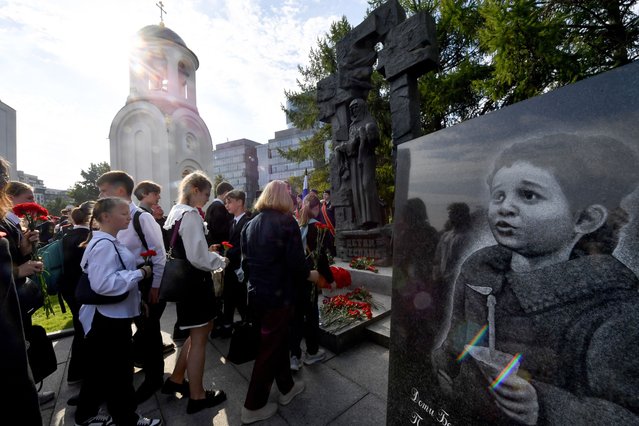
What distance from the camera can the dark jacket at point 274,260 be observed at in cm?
226

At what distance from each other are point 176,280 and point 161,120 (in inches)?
771

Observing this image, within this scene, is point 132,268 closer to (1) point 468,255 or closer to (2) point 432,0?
(1) point 468,255

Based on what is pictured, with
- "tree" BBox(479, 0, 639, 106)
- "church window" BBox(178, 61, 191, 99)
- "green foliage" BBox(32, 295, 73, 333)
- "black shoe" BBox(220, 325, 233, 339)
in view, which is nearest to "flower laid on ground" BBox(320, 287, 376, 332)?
"black shoe" BBox(220, 325, 233, 339)

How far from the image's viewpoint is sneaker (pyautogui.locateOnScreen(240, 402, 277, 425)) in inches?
86.8

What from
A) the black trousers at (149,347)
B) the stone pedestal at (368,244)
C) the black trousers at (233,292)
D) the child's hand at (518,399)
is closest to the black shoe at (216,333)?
the black trousers at (233,292)

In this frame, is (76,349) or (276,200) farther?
(76,349)

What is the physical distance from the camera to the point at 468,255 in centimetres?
130

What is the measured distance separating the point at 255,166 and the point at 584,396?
70539 mm

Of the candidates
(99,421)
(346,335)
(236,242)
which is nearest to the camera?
(99,421)

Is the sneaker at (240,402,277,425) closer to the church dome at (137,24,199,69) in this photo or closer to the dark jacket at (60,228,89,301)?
the dark jacket at (60,228,89,301)

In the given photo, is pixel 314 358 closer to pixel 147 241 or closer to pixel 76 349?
pixel 147 241

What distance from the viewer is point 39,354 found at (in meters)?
2.29

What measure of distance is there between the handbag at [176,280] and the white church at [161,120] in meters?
17.4

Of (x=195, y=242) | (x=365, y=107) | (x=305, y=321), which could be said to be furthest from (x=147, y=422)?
(x=365, y=107)
